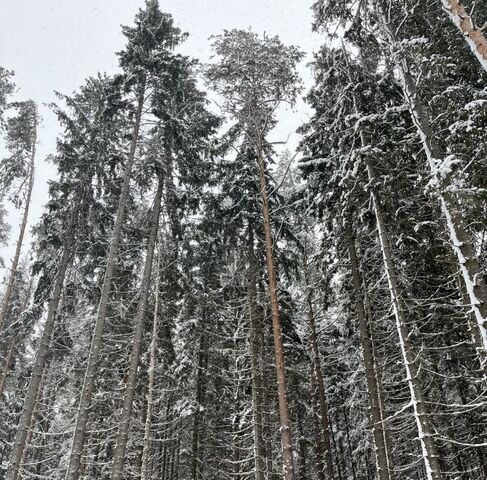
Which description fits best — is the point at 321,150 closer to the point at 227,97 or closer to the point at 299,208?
the point at 299,208

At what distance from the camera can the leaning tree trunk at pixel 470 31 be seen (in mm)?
6172

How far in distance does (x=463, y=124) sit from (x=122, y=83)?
11202mm

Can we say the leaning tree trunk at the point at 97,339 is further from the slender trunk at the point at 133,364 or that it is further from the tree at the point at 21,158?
the tree at the point at 21,158

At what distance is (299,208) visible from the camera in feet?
51.3

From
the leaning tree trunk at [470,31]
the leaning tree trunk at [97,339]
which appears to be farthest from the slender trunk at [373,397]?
the leaning tree trunk at [97,339]

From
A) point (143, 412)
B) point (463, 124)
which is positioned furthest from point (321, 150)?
point (143, 412)

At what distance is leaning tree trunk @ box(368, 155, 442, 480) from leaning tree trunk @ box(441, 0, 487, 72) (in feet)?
14.8

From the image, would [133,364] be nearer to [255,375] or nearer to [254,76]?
[255,375]

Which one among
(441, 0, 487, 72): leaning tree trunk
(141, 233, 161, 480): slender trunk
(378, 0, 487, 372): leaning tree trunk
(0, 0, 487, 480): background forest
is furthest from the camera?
(141, 233, 161, 480): slender trunk

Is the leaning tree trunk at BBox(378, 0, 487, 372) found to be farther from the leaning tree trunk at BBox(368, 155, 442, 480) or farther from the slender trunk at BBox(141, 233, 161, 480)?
the slender trunk at BBox(141, 233, 161, 480)

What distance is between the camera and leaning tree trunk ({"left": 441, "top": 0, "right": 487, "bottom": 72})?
20.2ft

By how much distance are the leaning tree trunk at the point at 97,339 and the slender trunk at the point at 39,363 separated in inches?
58.3

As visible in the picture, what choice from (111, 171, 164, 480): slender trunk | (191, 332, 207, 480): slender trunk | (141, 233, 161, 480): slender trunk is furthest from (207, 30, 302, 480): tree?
(191, 332, 207, 480): slender trunk

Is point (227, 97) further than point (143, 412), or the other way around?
point (143, 412)
